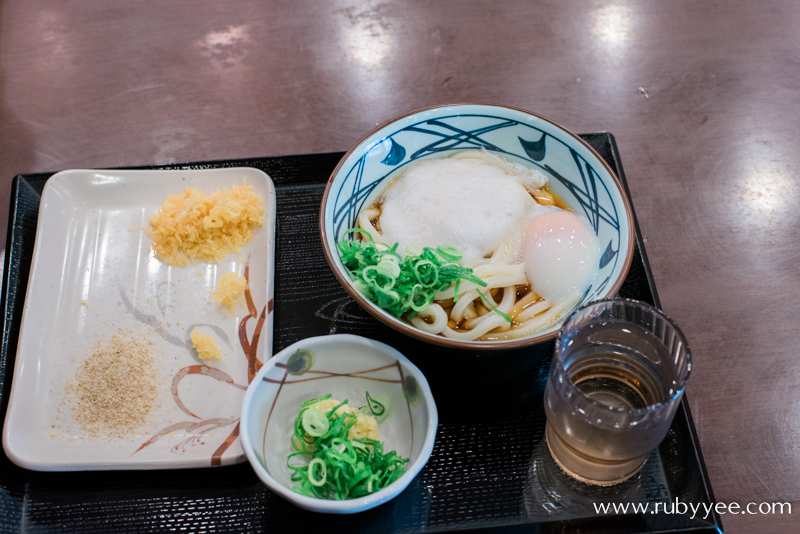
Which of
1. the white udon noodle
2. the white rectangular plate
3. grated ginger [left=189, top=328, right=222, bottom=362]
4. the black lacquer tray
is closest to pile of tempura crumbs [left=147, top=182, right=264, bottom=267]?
the white rectangular plate

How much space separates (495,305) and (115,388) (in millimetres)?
1014

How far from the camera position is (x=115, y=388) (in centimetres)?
155

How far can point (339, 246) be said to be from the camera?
148 centimetres

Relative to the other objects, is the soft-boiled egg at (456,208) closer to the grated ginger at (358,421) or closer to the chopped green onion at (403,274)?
the chopped green onion at (403,274)

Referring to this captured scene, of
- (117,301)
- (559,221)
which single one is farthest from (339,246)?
(117,301)

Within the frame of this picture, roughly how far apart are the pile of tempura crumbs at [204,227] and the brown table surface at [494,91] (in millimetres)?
440

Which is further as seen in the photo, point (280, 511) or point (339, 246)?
point (339, 246)

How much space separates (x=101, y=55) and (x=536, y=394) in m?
2.26

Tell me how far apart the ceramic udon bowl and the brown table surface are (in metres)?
0.42

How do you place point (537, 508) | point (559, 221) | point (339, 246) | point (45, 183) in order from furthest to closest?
point (45, 183) < point (559, 221) < point (339, 246) < point (537, 508)

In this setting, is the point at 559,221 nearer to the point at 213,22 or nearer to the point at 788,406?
the point at 788,406

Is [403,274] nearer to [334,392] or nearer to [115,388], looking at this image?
[334,392]

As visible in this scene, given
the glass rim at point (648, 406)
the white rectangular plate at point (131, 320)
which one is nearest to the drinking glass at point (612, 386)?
the glass rim at point (648, 406)

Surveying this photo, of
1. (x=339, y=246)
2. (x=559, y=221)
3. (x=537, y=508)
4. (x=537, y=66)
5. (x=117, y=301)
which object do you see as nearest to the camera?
(x=537, y=508)
